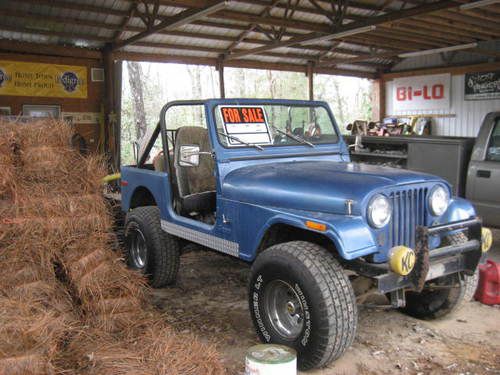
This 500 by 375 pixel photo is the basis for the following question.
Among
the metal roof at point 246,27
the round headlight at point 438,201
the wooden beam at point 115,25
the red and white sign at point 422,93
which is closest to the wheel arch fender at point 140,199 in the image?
the round headlight at point 438,201

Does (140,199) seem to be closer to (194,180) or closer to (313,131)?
(194,180)

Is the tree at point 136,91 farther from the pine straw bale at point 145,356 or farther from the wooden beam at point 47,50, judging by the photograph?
the pine straw bale at point 145,356

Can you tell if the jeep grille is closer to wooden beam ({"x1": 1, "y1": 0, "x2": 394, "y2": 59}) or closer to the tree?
wooden beam ({"x1": 1, "y1": 0, "x2": 394, "y2": 59})

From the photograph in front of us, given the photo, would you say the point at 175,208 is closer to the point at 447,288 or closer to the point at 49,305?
the point at 49,305

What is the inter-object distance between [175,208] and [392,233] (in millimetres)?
2080

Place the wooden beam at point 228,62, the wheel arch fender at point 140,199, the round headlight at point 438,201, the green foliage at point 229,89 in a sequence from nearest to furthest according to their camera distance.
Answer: the round headlight at point 438,201, the wheel arch fender at point 140,199, the wooden beam at point 228,62, the green foliage at point 229,89

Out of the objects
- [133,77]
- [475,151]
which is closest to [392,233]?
[475,151]

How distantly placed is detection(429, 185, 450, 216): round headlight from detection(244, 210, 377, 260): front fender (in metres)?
0.64

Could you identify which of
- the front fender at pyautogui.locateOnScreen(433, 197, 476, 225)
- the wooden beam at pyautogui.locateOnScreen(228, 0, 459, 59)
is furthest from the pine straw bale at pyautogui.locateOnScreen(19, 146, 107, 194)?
the wooden beam at pyautogui.locateOnScreen(228, 0, 459, 59)

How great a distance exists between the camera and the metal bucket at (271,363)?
99.9 inches

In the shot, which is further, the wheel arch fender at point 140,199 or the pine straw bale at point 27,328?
the wheel arch fender at point 140,199

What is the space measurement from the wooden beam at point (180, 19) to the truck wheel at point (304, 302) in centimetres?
563

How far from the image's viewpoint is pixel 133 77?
20.5m

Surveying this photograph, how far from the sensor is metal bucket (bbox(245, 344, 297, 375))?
2.54 metres
